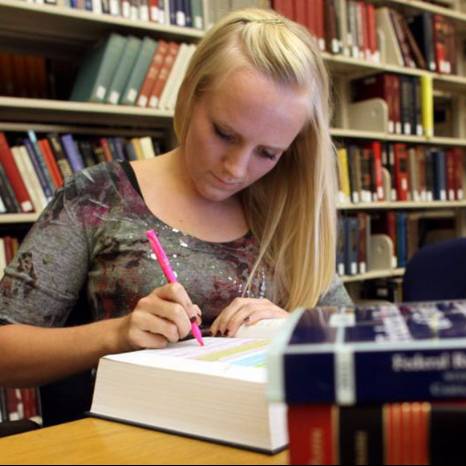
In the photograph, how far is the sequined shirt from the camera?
0.87 m

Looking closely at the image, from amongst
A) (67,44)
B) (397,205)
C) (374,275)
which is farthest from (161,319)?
(397,205)

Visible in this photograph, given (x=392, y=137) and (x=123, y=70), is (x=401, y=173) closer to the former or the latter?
(x=392, y=137)

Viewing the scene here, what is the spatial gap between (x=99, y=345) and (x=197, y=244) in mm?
277

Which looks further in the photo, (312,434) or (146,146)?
(146,146)

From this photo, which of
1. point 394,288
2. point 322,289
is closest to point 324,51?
point 394,288

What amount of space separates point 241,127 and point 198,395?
480 millimetres

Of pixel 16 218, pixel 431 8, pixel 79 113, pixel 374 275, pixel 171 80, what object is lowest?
pixel 374 275

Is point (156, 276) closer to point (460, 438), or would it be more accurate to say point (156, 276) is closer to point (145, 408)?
point (145, 408)

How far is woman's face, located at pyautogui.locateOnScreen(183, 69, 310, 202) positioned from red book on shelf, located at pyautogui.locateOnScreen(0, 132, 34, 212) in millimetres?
905

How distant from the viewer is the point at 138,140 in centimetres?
191

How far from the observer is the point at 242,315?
79cm

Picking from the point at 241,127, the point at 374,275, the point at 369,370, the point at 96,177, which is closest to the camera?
the point at 369,370

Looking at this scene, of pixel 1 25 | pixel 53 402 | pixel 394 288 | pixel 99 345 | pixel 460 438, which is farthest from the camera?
pixel 394 288

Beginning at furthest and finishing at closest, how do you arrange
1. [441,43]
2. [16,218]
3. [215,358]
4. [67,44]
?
[441,43], [67,44], [16,218], [215,358]
